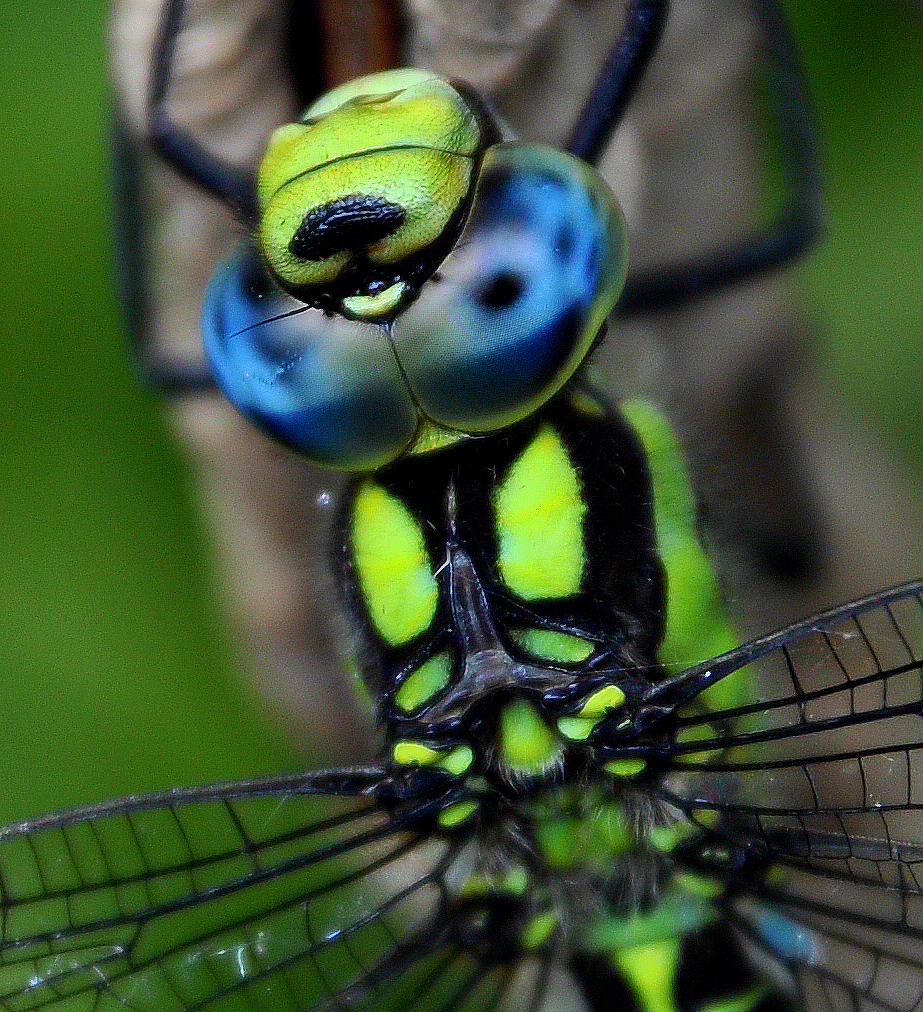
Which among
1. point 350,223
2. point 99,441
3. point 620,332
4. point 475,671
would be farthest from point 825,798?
point 99,441

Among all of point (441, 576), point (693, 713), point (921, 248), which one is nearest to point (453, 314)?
point (441, 576)

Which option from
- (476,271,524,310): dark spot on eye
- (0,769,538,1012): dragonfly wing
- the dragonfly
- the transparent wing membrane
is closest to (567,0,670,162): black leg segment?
the dragonfly

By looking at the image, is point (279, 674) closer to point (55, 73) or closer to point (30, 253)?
point (30, 253)

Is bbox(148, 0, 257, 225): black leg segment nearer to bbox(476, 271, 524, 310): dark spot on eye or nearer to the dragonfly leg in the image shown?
bbox(476, 271, 524, 310): dark spot on eye

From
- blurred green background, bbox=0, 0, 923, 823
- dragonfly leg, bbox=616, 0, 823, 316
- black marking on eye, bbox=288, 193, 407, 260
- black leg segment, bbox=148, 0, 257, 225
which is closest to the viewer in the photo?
black marking on eye, bbox=288, 193, 407, 260

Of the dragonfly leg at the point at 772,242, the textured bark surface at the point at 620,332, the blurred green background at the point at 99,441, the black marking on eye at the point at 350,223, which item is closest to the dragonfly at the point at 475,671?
the black marking on eye at the point at 350,223

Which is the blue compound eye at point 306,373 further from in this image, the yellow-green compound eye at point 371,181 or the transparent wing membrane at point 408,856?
the transparent wing membrane at point 408,856
